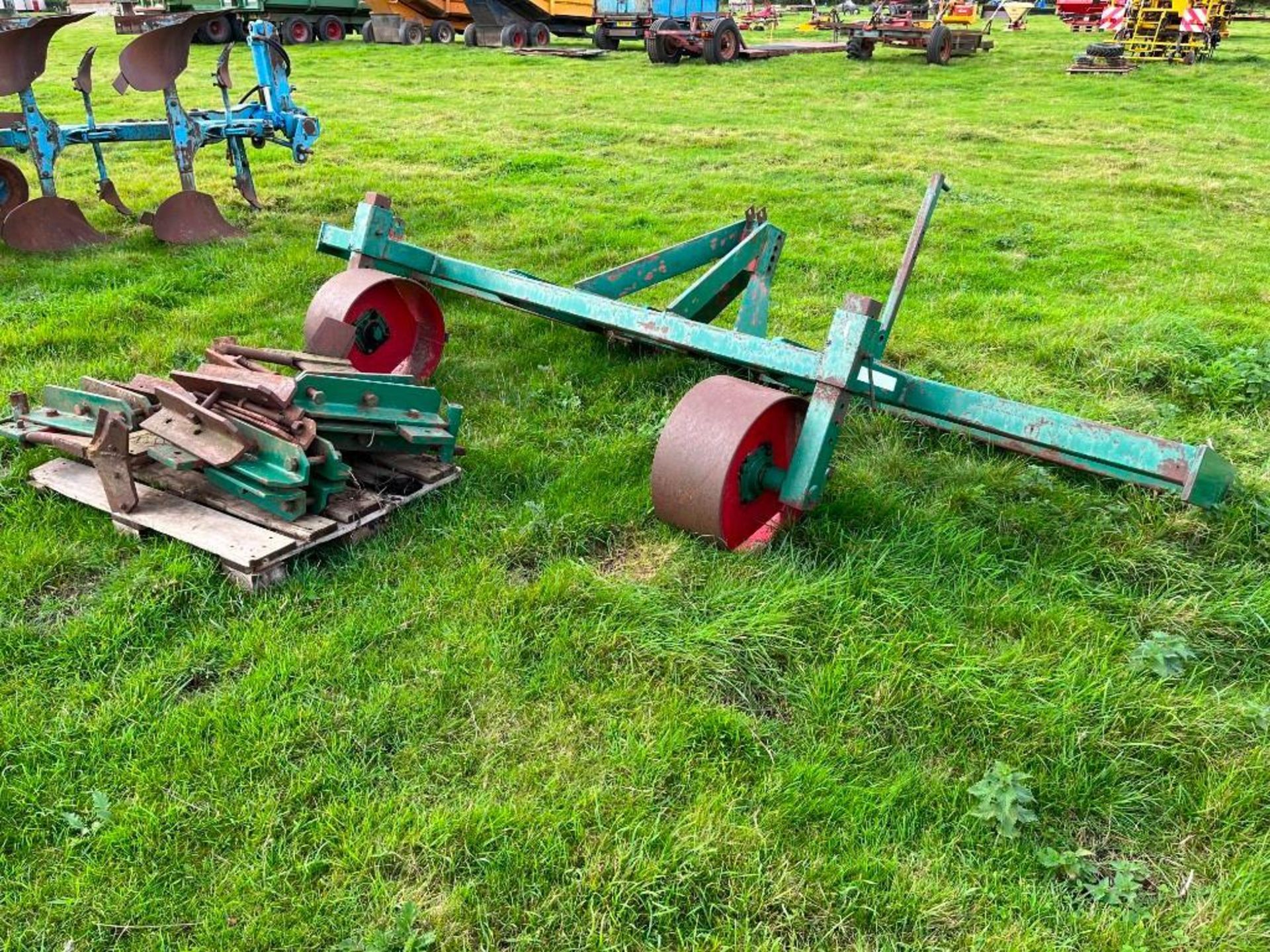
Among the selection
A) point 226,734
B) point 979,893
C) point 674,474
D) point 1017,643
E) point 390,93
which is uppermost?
point 390,93

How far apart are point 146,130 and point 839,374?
6.21 metres

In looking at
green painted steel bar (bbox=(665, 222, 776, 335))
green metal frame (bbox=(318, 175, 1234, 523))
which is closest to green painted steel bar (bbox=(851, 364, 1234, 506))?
green metal frame (bbox=(318, 175, 1234, 523))

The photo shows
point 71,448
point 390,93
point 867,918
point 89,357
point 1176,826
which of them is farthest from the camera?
point 390,93

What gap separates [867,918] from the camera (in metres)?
2.05

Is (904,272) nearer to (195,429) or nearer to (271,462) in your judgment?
(271,462)

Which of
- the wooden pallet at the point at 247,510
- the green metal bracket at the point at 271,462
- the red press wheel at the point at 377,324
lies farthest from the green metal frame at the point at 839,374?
the green metal bracket at the point at 271,462

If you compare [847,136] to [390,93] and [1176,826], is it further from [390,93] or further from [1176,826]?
[1176,826]

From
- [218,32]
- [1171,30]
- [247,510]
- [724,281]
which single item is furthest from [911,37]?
[247,510]

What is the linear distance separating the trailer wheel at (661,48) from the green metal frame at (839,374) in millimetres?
18068

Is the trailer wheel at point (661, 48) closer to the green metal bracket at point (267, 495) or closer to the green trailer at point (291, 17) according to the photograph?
the green trailer at point (291, 17)

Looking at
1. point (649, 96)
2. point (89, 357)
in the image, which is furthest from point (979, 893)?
point (649, 96)

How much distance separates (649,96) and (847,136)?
461cm

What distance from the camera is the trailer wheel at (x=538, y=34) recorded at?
2303cm

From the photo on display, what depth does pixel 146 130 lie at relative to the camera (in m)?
6.88
